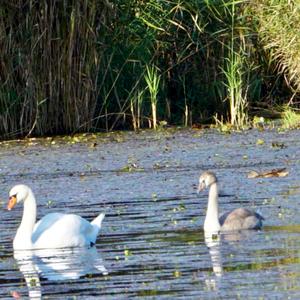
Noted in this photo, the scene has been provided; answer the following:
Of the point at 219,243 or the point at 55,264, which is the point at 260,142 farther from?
the point at 55,264

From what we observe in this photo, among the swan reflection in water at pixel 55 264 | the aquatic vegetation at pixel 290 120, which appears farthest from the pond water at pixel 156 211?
the aquatic vegetation at pixel 290 120

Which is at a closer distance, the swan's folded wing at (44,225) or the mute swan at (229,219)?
the mute swan at (229,219)

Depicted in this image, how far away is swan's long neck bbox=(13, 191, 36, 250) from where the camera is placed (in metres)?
10.8

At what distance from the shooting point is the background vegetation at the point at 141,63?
19844 mm

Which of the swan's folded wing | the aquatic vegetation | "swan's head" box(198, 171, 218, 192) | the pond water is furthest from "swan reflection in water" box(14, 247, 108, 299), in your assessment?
the aquatic vegetation

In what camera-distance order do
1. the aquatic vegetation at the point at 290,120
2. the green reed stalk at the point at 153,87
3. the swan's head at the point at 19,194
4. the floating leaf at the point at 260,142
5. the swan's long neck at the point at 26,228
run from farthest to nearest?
the green reed stalk at the point at 153,87 < the aquatic vegetation at the point at 290,120 < the floating leaf at the point at 260,142 < the swan's head at the point at 19,194 < the swan's long neck at the point at 26,228

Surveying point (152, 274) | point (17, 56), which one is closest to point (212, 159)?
Answer: point (17, 56)

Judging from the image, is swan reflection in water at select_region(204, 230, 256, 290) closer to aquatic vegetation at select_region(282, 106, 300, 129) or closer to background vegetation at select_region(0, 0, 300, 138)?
background vegetation at select_region(0, 0, 300, 138)

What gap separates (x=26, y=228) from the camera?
10.9 m

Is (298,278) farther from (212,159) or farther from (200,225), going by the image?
(212,159)

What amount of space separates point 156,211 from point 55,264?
8.40 feet

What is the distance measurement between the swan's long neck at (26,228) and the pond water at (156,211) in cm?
16

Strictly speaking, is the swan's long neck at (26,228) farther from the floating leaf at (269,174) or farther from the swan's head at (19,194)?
the floating leaf at (269,174)

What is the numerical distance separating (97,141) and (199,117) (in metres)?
3.49
